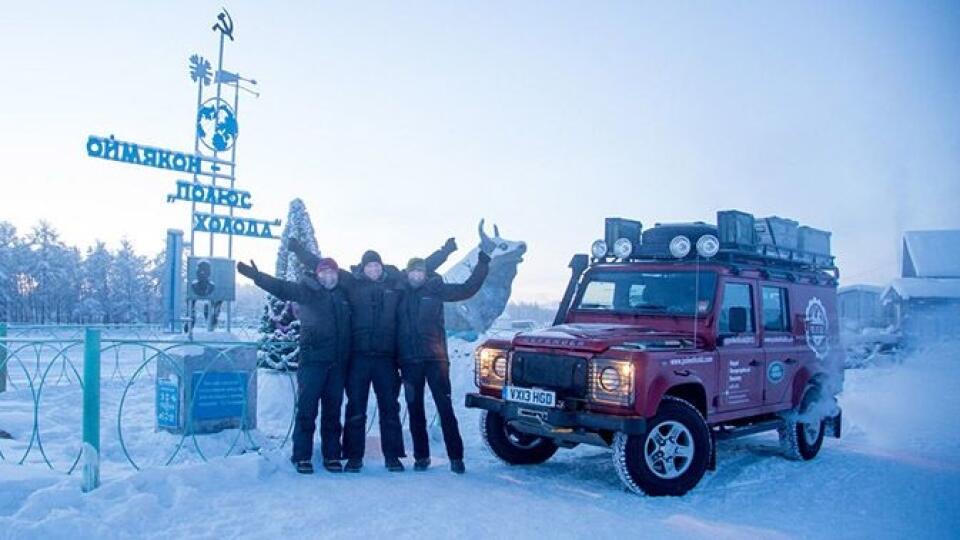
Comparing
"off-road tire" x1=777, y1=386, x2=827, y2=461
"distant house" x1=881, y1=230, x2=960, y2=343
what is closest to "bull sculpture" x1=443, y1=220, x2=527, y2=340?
"off-road tire" x1=777, y1=386, x2=827, y2=461

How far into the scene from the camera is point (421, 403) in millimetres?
6961

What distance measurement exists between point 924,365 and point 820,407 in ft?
62.4

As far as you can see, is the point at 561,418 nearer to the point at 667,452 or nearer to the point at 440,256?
the point at 667,452

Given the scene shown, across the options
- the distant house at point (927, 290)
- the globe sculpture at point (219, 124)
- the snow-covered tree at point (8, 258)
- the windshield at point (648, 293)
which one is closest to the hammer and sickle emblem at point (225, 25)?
the globe sculpture at point (219, 124)

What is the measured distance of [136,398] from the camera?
1239cm

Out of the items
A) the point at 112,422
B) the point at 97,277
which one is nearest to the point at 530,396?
the point at 112,422

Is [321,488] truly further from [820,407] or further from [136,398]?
[136,398]

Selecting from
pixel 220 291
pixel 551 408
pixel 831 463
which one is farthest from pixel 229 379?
pixel 831 463

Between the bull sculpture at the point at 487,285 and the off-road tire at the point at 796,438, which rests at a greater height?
the bull sculpture at the point at 487,285

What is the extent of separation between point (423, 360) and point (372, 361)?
1.62 feet

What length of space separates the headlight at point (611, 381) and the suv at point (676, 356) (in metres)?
0.01

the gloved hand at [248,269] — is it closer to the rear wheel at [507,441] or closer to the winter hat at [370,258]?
the winter hat at [370,258]

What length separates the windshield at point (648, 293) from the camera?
728 cm

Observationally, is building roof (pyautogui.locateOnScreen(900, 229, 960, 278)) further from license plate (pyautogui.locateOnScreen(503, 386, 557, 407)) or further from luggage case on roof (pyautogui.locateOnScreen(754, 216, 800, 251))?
license plate (pyautogui.locateOnScreen(503, 386, 557, 407))
